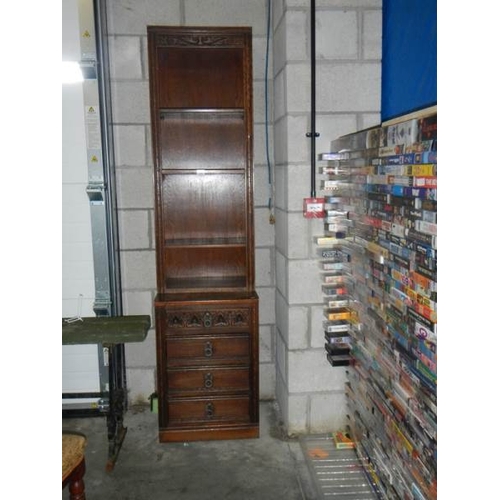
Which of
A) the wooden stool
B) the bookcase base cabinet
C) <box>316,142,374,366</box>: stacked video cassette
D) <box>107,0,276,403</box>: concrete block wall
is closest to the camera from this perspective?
the wooden stool

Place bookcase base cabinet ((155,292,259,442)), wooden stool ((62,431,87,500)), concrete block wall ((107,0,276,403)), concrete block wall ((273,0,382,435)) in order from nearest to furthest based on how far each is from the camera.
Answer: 1. wooden stool ((62,431,87,500))
2. concrete block wall ((273,0,382,435))
3. bookcase base cabinet ((155,292,259,442))
4. concrete block wall ((107,0,276,403))

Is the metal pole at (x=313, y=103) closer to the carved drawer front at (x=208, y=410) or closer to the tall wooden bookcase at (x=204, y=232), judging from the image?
the tall wooden bookcase at (x=204, y=232)

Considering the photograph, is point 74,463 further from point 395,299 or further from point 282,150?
point 282,150

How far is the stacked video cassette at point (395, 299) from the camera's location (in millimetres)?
1691

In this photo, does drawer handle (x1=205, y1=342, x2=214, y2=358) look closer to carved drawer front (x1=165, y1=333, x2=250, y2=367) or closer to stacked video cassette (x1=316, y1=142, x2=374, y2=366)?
carved drawer front (x1=165, y1=333, x2=250, y2=367)

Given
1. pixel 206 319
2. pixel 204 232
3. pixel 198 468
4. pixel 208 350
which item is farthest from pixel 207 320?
pixel 198 468

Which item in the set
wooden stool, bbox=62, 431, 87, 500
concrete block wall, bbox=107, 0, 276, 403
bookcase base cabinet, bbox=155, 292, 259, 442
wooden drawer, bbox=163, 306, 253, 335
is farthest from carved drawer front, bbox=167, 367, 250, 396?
wooden stool, bbox=62, 431, 87, 500

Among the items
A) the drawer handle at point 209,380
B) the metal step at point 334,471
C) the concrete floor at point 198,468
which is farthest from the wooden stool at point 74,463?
the metal step at point 334,471

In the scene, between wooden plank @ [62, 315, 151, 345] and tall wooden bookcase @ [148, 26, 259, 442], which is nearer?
wooden plank @ [62, 315, 151, 345]

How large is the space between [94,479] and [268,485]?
921mm

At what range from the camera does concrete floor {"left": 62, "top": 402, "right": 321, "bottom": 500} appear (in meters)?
2.53

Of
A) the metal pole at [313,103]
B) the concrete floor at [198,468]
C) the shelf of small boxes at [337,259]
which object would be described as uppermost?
the metal pole at [313,103]

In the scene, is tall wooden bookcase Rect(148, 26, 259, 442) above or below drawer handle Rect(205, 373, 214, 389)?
above

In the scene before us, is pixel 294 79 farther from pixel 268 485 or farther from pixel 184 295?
pixel 268 485
